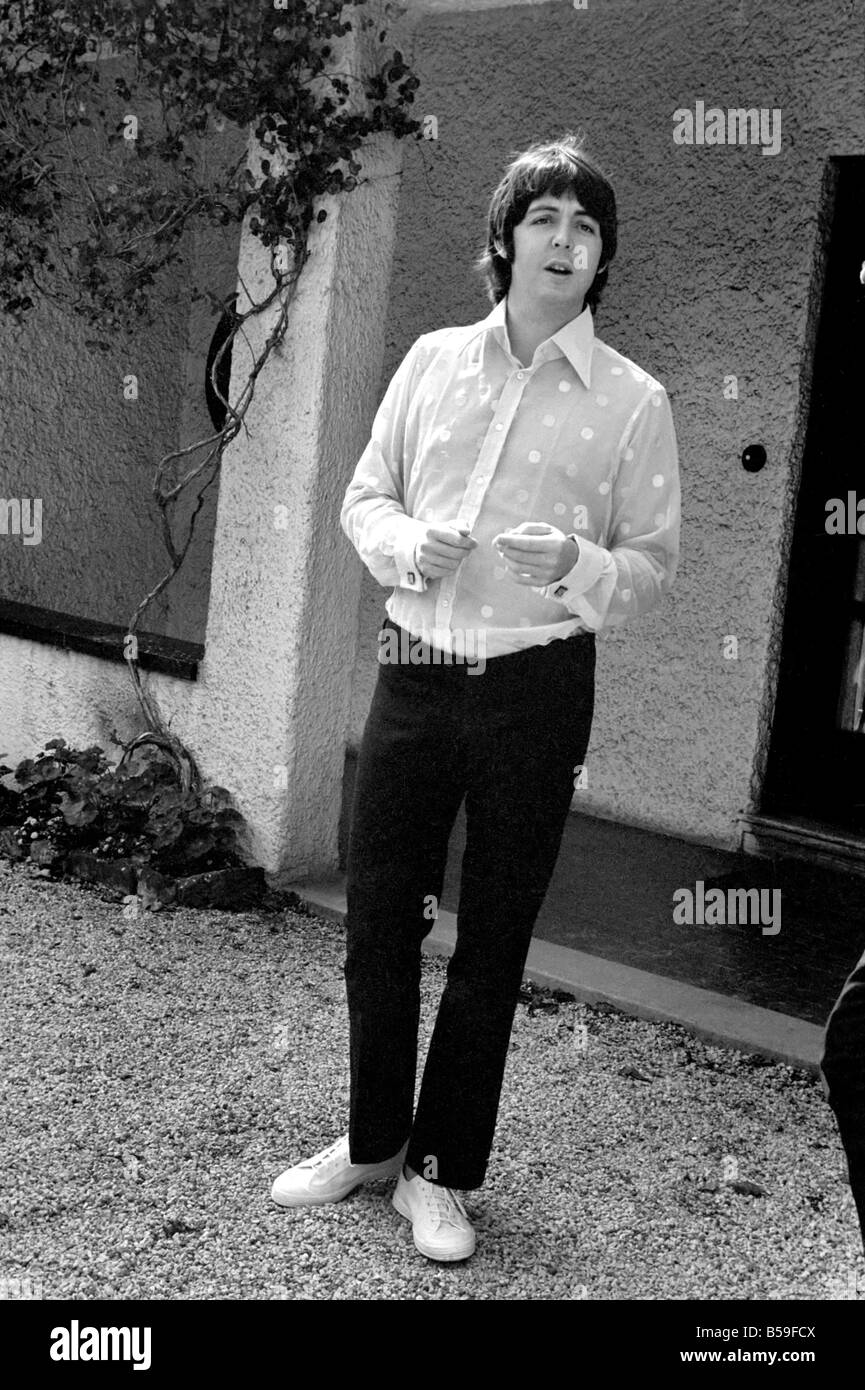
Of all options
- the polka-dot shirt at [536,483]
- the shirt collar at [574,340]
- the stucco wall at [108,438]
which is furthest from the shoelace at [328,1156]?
the stucco wall at [108,438]

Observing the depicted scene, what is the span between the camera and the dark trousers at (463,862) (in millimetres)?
2520

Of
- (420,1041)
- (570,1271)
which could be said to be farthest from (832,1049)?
(420,1041)

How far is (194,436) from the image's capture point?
7.40m

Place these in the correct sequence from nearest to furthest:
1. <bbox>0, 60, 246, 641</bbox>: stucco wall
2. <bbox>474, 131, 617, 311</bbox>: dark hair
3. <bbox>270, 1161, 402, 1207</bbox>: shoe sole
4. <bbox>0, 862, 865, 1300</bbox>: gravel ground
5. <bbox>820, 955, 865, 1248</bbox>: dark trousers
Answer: <bbox>820, 955, 865, 1248</bbox>: dark trousers
<bbox>474, 131, 617, 311</bbox>: dark hair
<bbox>0, 862, 865, 1300</bbox>: gravel ground
<bbox>270, 1161, 402, 1207</bbox>: shoe sole
<bbox>0, 60, 246, 641</bbox>: stucco wall

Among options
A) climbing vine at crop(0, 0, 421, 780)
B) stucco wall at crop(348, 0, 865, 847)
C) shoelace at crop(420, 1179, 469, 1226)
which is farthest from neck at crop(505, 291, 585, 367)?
stucco wall at crop(348, 0, 865, 847)

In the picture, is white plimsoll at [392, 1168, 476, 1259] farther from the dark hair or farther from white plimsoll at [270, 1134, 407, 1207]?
the dark hair

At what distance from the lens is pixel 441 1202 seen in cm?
267

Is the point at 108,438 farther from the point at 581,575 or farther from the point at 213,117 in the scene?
the point at 581,575

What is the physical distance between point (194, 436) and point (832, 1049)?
6.15 meters

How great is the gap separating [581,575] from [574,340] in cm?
46

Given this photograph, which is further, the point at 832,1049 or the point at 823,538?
the point at 823,538

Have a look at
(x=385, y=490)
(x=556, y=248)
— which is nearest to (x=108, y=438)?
(x=385, y=490)

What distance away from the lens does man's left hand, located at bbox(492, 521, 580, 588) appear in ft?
7.59

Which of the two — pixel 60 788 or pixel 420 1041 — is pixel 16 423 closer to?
pixel 60 788
